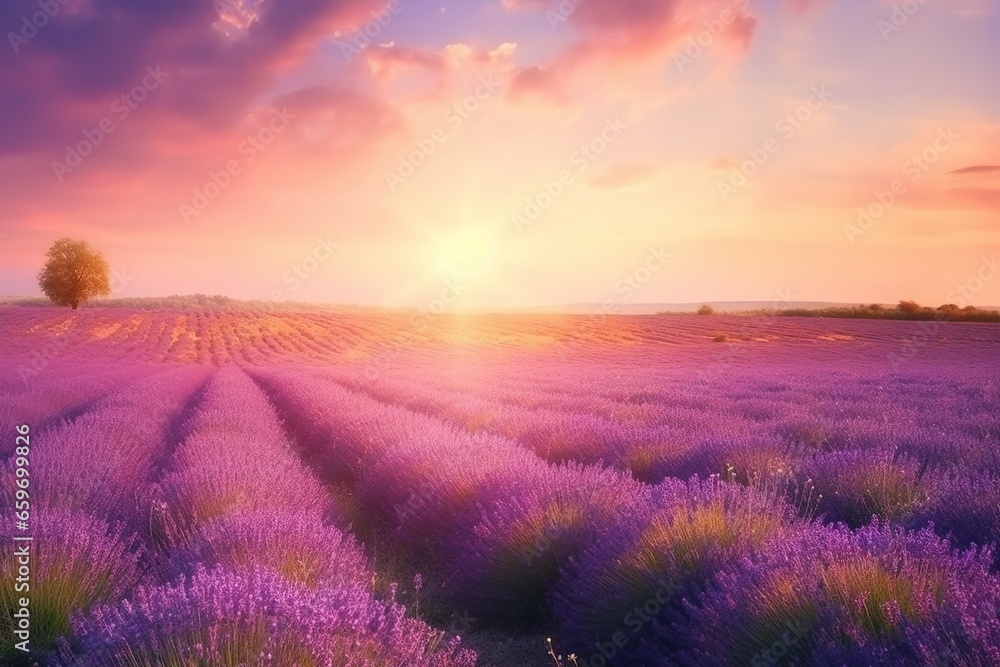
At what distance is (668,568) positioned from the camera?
256 cm

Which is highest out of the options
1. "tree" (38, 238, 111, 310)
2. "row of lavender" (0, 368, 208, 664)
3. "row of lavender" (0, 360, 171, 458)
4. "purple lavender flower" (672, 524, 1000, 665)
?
"tree" (38, 238, 111, 310)

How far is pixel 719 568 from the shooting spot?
2463 mm

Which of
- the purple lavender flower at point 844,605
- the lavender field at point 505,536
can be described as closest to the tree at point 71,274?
the lavender field at point 505,536

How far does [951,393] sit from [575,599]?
36.5 ft

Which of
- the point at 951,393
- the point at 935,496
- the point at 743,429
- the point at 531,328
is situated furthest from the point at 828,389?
the point at 531,328

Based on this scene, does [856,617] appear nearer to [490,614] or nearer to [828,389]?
[490,614]

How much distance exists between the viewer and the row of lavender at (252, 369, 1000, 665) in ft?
5.77

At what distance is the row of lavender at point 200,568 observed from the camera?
5.57 feet

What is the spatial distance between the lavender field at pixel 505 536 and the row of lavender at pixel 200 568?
0.04ft

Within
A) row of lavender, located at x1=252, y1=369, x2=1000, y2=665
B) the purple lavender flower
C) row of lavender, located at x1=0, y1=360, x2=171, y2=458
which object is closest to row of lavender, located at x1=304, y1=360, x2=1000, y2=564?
the purple lavender flower

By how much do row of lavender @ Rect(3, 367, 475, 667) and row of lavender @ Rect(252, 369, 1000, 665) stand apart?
551mm

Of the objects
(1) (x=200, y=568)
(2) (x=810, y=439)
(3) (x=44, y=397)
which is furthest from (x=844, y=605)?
(3) (x=44, y=397)

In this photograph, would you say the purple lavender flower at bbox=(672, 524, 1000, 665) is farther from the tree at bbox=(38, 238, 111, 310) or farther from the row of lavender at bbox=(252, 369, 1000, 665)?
the tree at bbox=(38, 238, 111, 310)

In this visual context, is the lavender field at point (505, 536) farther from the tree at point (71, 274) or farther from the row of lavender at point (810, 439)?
the tree at point (71, 274)
